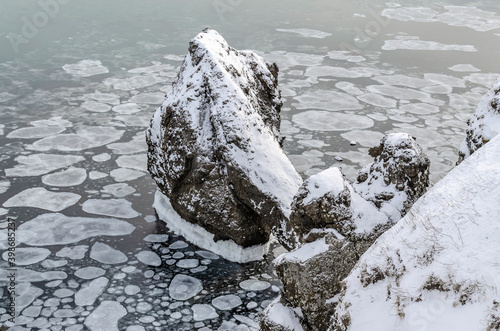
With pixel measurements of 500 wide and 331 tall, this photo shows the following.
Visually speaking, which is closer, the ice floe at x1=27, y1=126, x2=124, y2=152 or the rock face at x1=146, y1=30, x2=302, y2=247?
the rock face at x1=146, y1=30, x2=302, y2=247

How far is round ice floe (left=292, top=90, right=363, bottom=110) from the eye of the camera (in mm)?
9547

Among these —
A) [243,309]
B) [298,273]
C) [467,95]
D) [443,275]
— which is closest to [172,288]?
[243,309]

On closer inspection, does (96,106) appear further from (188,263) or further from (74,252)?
(188,263)

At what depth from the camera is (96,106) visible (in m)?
9.27

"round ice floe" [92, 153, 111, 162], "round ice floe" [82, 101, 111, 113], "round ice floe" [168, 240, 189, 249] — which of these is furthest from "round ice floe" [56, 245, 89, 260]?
"round ice floe" [82, 101, 111, 113]

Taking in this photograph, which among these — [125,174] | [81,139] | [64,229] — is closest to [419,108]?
[125,174]

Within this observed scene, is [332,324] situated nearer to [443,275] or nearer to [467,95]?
[443,275]

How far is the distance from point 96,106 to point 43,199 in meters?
3.01

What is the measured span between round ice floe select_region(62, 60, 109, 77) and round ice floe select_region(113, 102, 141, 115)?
5.69 feet

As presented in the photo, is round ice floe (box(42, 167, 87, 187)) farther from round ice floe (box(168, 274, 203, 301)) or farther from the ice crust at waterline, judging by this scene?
round ice floe (box(168, 274, 203, 301))

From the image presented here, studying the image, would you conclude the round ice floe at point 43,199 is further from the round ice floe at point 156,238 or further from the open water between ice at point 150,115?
the round ice floe at point 156,238

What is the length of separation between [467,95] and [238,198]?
623 centimetres

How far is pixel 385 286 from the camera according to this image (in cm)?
368

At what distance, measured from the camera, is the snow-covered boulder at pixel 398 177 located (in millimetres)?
4699
